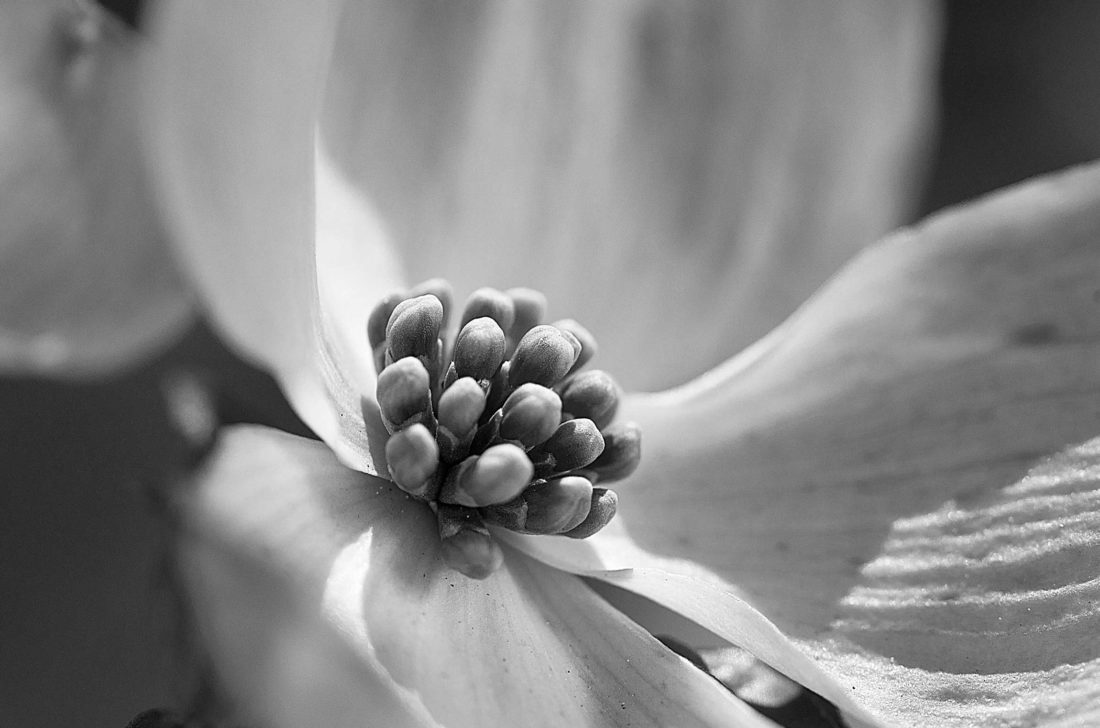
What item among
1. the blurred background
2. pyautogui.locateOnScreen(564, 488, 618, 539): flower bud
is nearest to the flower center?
pyautogui.locateOnScreen(564, 488, 618, 539): flower bud

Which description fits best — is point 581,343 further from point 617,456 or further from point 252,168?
point 252,168

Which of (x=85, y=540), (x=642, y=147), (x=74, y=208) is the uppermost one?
(x=642, y=147)

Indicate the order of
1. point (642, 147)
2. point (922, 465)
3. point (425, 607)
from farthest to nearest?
point (642, 147), point (922, 465), point (425, 607)

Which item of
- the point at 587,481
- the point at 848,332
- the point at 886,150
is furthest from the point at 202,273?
the point at 886,150

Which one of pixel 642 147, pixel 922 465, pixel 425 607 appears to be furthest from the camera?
pixel 642 147

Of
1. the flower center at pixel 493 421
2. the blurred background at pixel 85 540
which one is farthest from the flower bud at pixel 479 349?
the blurred background at pixel 85 540

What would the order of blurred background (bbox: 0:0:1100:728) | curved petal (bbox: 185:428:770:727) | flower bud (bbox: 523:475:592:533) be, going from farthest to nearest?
blurred background (bbox: 0:0:1100:728) → flower bud (bbox: 523:475:592:533) → curved petal (bbox: 185:428:770:727)

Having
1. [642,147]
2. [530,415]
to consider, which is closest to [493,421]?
[530,415]

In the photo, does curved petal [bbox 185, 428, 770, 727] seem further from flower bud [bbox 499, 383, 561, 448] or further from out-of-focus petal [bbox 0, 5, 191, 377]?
out-of-focus petal [bbox 0, 5, 191, 377]
